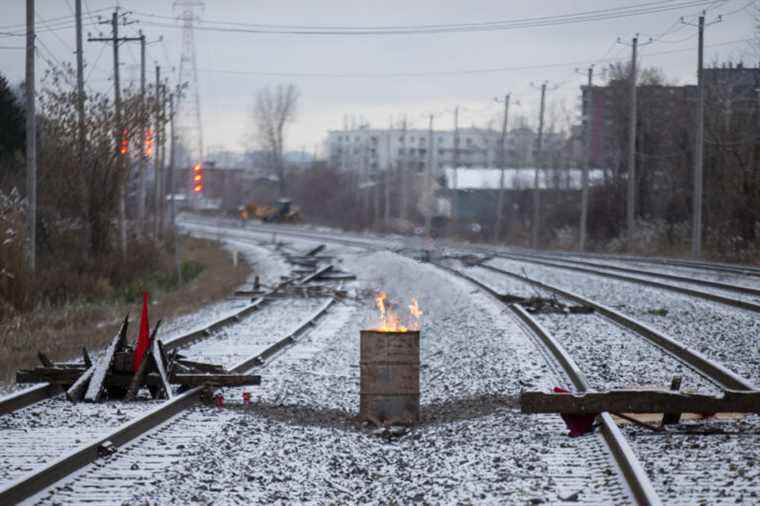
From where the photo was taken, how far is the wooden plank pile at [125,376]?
11.6 meters

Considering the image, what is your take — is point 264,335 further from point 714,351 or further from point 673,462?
point 673,462

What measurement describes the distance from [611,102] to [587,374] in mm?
57156

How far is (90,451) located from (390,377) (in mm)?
3509

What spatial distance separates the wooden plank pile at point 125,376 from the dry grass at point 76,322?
1590 mm

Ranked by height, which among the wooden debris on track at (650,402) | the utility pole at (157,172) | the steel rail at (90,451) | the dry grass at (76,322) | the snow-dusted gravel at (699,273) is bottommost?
the dry grass at (76,322)

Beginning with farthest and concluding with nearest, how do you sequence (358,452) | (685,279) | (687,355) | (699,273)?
(699,273) < (685,279) < (687,355) < (358,452)

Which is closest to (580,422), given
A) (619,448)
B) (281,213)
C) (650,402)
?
(650,402)

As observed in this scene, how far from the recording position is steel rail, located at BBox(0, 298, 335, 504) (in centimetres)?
725

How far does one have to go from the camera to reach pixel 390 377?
11.0 metres

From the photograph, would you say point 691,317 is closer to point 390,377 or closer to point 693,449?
point 390,377

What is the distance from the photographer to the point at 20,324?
20703mm

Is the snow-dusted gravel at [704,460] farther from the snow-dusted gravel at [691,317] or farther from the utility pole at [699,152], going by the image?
the utility pole at [699,152]

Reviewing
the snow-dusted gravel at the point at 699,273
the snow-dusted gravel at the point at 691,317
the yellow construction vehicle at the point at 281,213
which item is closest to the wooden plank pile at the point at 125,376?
the snow-dusted gravel at the point at 691,317

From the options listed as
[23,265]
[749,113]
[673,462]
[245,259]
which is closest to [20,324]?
[23,265]
